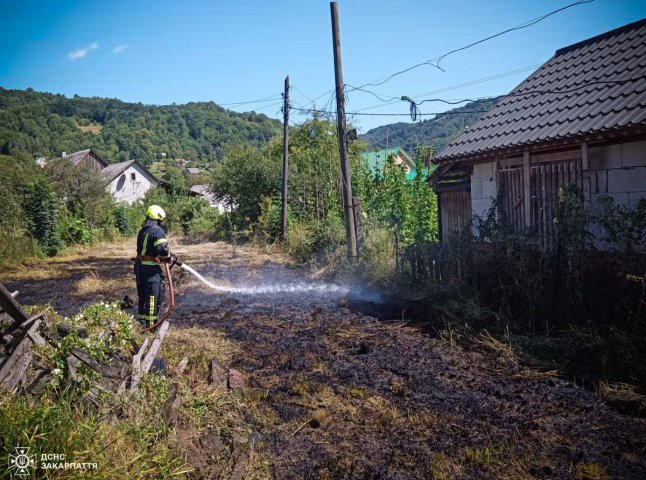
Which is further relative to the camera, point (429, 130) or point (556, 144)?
point (429, 130)

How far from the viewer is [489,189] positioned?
365 inches

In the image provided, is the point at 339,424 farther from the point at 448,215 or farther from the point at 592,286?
the point at 448,215

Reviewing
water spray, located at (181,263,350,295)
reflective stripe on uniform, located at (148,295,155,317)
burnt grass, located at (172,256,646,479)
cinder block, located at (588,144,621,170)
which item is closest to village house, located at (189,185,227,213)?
water spray, located at (181,263,350,295)

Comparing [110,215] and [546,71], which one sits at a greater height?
[546,71]

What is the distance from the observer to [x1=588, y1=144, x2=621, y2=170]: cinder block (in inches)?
279

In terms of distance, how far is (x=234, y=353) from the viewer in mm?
6539

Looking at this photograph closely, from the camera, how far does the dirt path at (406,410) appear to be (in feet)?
11.7

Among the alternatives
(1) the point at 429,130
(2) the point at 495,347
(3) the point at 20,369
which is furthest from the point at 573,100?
(1) the point at 429,130

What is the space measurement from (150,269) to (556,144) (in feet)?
22.9

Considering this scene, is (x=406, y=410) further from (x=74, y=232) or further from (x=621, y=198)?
(x=74, y=232)

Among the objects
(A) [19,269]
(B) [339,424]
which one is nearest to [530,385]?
(B) [339,424]

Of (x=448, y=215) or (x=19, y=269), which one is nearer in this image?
(x=448, y=215)

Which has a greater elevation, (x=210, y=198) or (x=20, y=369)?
(x=210, y=198)

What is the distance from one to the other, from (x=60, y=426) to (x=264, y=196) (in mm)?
20591
